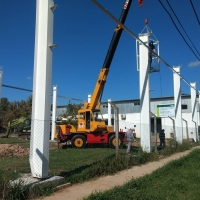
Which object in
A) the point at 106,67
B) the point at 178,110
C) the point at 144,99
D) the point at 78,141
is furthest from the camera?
the point at 178,110

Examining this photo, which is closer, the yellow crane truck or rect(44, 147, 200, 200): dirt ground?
rect(44, 147, 200, 200): dirt ground

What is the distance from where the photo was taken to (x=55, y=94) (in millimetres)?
27281

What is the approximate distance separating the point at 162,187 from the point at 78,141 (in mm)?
11722

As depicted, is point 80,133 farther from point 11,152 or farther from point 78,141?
point 11,152

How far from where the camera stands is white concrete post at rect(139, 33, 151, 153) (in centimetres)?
1423

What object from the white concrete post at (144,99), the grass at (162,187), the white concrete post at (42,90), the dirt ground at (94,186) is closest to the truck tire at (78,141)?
the white concrete post at (144,99)

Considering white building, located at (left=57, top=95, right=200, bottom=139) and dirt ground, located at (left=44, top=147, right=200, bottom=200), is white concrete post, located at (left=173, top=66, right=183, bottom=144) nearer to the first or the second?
white building, located at (left=57, top=95, right=200, bottom=139)

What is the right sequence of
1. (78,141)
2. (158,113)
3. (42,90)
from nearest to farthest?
1. (42,90)
2. (78,141)
3. (158,113)

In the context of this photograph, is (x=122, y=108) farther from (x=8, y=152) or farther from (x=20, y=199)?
(x=20, y=199)

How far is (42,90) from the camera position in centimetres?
735

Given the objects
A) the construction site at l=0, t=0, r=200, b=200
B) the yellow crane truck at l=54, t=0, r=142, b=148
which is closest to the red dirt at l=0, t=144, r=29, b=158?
the construction site at l=0, t=0, r=200, b=200

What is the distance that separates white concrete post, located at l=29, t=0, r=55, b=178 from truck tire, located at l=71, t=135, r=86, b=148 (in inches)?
424

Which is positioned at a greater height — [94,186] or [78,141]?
[78,141]

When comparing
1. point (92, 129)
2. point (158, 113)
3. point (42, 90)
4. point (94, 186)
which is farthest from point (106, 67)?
point (158, 113)
